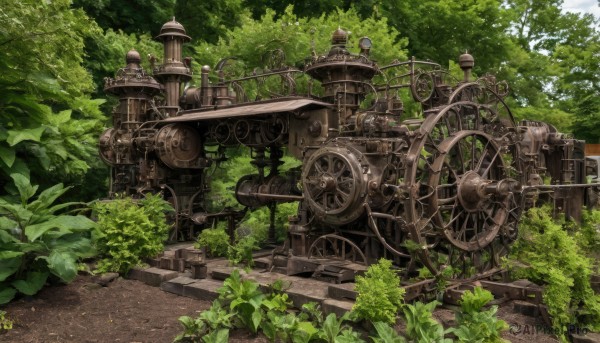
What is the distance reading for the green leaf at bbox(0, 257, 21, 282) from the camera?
21.1 feet

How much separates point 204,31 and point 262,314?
687 inches

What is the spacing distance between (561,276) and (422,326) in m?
1.59

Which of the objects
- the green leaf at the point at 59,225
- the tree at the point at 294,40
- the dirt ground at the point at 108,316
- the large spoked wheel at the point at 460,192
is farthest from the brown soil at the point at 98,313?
the tree at the point at 294,40

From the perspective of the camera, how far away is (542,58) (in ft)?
72.8

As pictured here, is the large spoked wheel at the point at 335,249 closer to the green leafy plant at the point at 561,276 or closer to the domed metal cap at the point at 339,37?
the green leafy plant at the point at 561,276

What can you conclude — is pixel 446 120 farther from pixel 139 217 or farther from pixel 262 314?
pixel 139 217

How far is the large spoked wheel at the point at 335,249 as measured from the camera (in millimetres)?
7324

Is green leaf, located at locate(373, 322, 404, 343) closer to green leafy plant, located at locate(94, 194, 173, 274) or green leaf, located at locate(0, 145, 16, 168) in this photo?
green leafy plant, located at locate(94, 194, 173, 274)

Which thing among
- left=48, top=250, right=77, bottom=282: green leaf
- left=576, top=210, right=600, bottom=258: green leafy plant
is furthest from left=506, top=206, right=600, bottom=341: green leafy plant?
left=48, top=250, right=77, bottom=282: green leaf

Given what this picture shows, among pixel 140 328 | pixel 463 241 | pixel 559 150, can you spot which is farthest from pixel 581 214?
Answer: pixel 140 328

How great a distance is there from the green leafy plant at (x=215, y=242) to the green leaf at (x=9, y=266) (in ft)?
9.88

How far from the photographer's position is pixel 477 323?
5.33 metres

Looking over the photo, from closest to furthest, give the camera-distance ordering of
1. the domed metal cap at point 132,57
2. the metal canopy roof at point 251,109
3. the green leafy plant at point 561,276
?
1. the green leafy plant at point 561,276
2. the metal canopy roof at point 251,109
3. the domed metal cap at point 132,57

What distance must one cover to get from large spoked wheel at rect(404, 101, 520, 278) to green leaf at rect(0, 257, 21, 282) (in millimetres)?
4715
